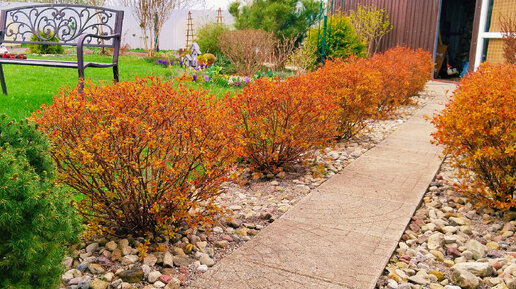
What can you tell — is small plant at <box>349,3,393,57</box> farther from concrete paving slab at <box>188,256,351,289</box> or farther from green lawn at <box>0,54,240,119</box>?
concrete paving slab at <box>188,256,351,289</box>

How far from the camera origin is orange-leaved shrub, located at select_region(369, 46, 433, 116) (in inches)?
268

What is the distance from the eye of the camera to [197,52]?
11352 mm

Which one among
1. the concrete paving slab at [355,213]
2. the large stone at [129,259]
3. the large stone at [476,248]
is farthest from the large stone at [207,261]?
the large stone at [476,248]

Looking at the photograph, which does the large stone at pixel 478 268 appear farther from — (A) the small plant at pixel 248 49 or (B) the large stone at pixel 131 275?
(A) the small plant at pixel 248 49

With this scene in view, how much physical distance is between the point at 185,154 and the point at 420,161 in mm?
2968

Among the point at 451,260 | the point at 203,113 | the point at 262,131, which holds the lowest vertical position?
the point at 451,260

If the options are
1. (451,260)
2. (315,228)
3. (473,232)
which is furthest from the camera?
(473,232)

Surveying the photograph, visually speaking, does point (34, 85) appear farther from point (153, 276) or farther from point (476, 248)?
point (476, 248)

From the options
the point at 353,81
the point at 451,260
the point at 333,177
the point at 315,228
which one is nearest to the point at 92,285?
the point at 315,228

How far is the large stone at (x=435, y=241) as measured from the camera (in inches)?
119

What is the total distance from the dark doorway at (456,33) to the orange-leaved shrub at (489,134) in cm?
1200

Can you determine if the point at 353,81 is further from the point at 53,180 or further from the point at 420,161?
the point at 53,180

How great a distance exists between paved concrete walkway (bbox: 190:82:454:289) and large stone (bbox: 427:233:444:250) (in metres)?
0.18

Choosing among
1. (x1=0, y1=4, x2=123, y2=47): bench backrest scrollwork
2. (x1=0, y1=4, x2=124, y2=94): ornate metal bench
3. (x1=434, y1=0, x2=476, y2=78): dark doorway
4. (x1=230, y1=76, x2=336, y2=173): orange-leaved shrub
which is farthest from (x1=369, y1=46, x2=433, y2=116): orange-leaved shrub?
(x1=434, y1=0, x2=476, y2=78): dark doorway
